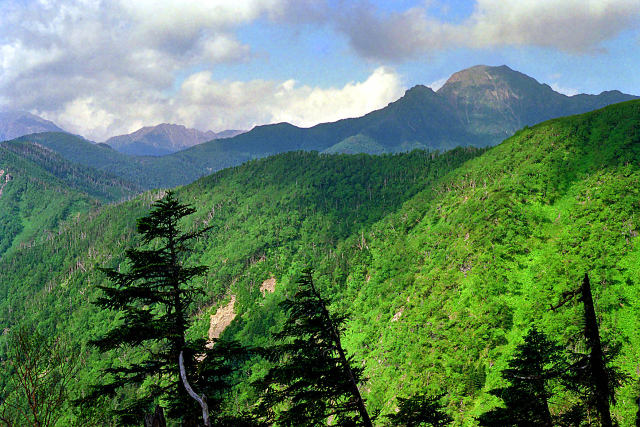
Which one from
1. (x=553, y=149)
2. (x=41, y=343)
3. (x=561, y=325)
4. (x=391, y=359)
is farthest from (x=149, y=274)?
(x=553, y=149)

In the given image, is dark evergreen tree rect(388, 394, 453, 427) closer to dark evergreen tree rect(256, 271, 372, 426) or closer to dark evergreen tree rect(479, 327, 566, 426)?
dark evergreen tree rect(256, 271, 372, 426)

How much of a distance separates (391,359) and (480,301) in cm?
3120

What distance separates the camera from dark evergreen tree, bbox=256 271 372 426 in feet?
45.0

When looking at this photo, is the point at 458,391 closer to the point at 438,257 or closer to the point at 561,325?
the point at 561,325

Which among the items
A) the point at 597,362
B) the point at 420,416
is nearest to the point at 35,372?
the point at 420,416

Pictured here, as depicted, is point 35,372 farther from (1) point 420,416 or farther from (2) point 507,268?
(2) point 507,268

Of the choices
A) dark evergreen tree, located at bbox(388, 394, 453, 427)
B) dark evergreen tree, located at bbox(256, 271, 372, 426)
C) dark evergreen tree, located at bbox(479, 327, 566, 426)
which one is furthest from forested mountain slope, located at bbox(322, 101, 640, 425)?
dark evergreen tree, located at bbox(256, 271, 372, 426)

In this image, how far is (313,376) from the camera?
45.3 feet

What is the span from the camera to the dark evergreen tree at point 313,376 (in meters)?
13.7

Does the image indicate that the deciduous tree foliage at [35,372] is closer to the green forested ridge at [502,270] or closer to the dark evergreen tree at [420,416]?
the dark evergreen tree at [420,416]

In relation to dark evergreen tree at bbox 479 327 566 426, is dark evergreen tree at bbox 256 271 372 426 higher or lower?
higher

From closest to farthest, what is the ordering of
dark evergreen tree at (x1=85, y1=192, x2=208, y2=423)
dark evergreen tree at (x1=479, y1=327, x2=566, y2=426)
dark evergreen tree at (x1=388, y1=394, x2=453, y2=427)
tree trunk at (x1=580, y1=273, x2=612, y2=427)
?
tree trunk at (x1=580, y1=273, x2=612, y2=427) < dark evergreen tree at (x1=85, y1=192, x2=208, y2=423) < dark evergreen tree at (x1=388, y1=394, x2=453, y2=427) < dark evergreen tree at (x1=479, y1=327, x2=566, y2=426)

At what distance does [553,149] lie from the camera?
14750 cm

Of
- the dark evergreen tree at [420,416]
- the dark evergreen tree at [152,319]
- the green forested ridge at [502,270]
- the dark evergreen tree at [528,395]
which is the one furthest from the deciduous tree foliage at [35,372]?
the green forested ridge at [502,270]
